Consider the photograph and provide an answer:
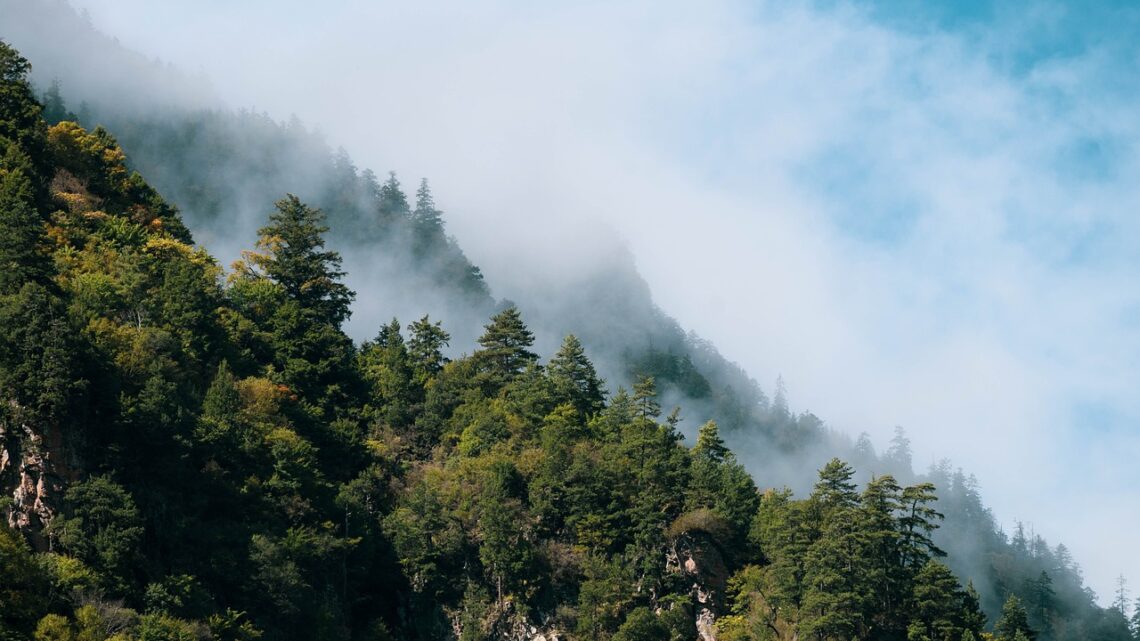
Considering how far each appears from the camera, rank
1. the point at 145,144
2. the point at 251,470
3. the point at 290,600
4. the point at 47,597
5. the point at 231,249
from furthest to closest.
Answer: the point at 145,144, the point at 231,249, the point at 251,470, the point at 290,600, the point at 47,597

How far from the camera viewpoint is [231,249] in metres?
122

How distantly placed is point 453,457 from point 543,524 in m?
6.95

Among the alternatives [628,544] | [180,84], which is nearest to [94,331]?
[628,544]

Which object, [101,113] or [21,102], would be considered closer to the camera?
[21,102]

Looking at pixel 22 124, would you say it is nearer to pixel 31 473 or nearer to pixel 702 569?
pixel 31 473

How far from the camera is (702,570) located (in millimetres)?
65812

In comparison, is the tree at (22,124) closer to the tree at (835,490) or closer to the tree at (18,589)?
the tree at (18,589)

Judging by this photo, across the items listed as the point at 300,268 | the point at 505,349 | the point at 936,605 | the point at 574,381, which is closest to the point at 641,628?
the point at 936,605

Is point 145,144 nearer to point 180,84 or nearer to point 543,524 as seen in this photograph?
point 180,84

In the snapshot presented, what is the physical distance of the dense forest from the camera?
165ft

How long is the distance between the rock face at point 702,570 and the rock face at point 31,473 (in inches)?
1192

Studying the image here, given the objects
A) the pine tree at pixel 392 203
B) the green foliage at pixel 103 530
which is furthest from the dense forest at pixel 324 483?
the pine tree at pixel 392 203

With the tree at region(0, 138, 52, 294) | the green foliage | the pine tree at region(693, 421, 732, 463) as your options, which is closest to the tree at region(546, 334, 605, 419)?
the pine tree at region(693, 421, 732, 463)

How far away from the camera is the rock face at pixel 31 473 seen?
160 feet
